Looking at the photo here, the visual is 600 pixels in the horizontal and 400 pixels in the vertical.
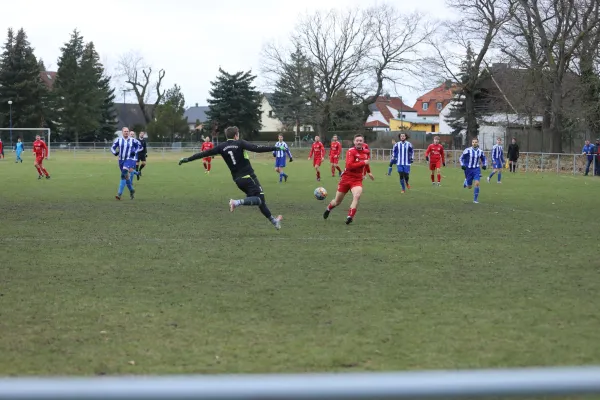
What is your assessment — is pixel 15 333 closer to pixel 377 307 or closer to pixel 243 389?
pixel 377 307

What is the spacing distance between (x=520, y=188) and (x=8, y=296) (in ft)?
75.6

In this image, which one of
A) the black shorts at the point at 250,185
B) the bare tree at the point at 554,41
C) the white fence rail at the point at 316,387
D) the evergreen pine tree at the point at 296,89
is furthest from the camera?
the evergreen pine tree at the point at 296,89

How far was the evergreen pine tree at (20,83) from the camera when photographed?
88.4 meters

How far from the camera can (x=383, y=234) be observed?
568 inches

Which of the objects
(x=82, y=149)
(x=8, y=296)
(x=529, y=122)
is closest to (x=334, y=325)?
(x=8, y=296)

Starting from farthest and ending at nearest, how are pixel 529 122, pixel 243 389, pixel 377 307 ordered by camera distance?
pixel 529 122 < pixel 377 307 < pixel 243 389

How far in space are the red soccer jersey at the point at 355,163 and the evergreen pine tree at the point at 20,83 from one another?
78.8 metres

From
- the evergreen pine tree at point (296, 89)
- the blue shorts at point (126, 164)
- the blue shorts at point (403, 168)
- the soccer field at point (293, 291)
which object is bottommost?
the soccer field at point (293, 291)

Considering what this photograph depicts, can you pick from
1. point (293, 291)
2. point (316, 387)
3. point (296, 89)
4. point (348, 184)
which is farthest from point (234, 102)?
point (316, 387)

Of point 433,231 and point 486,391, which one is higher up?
point 486,391

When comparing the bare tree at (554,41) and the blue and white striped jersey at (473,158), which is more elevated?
the bare tree at (554,41)

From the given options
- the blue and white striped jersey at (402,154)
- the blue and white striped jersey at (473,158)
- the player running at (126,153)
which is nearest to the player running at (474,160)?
the blue and white striped jersey at (473,158)

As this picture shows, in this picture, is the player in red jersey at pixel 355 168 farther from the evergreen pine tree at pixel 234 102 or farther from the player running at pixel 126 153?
the evergreen pine tree at pixel 234 102

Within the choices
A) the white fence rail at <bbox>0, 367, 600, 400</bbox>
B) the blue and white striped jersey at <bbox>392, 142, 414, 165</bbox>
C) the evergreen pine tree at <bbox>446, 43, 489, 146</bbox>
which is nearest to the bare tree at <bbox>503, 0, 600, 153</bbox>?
the evergreen pine tree at <bbox>446, 43, 489, 146</bbox>
